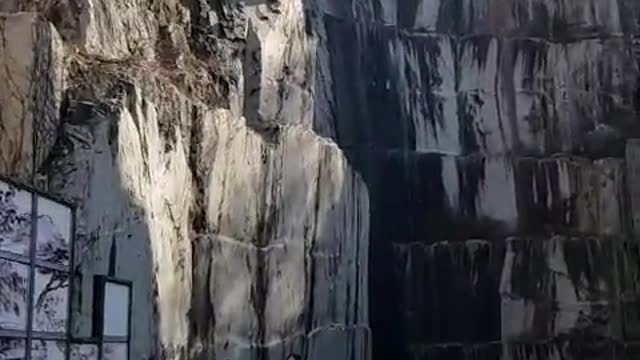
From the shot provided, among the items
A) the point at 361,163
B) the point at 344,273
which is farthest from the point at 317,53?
the point at 344,273

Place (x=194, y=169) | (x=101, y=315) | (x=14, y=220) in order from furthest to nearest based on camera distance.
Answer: (x=194, y=169) → (x=101, y=315) → (x=14, y=220)

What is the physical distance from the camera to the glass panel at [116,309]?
4656mm

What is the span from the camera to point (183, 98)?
24.3 ft

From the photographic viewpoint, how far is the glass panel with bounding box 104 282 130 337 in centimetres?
466

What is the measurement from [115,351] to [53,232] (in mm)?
1148

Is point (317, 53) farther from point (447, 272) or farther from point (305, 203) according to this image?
point (305, 203)

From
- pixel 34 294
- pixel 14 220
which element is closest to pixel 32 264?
pixel 34 294

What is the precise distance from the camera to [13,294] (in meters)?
3.42

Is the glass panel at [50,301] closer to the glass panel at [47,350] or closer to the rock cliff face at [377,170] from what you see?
the glass panel at [47,350]

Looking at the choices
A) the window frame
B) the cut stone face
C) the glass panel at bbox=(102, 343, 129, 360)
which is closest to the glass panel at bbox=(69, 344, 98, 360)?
the glass panel at bbox=(102, 343, 129, 360)

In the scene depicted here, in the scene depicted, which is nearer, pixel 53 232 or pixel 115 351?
pixel 53 232

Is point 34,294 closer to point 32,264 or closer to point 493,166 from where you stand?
point 32,264

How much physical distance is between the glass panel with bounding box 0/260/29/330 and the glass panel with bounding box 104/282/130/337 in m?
1.11

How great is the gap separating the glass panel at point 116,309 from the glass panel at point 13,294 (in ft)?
3.63
